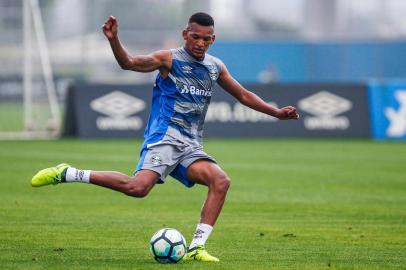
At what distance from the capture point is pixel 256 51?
139ft

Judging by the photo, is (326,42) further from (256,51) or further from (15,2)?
(15,2)

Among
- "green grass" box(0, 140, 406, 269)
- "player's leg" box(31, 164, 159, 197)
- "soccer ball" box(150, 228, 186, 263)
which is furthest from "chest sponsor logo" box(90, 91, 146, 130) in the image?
"soccer ball" box(150, 228, 186, 263)

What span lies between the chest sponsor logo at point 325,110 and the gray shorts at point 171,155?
1940 centimetres

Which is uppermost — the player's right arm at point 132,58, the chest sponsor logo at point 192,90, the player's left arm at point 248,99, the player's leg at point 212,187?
the player's right arm at point 132,58

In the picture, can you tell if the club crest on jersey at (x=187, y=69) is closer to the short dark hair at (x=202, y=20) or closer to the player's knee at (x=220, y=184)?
the short dark hair at (x=202, y=20)

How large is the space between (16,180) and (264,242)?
25.5 feet

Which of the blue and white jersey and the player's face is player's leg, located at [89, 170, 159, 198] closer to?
the blue and white jersey

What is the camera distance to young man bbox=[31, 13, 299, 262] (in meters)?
9.59

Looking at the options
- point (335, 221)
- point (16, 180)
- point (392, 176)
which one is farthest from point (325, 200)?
point (16, 180)

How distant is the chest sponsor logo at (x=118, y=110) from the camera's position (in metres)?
28.4

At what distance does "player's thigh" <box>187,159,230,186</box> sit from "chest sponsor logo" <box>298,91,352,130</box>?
19442 mm

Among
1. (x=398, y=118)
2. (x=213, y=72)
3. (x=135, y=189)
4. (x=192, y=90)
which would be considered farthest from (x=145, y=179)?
(x=398, y=118)

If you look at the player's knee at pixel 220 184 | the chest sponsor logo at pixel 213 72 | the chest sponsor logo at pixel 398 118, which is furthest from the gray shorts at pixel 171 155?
the chest sponsor logo at pixel 398 118

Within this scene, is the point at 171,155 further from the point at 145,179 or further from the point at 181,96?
the point at 181,96
